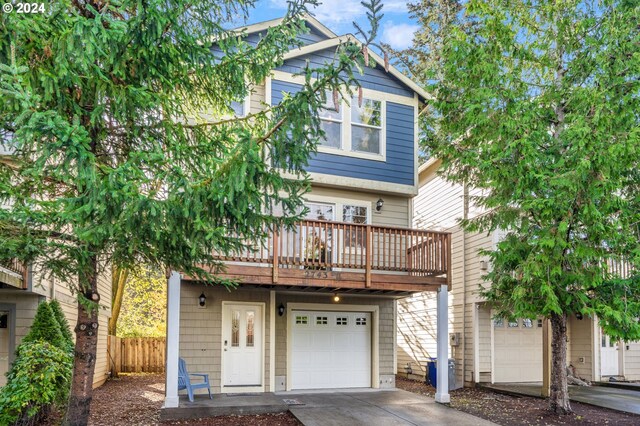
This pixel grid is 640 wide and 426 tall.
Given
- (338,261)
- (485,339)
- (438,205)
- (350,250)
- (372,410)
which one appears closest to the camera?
(372,410)

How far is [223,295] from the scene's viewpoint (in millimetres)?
10938

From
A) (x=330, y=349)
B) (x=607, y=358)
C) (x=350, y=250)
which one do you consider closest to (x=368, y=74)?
(x=350, y=250)

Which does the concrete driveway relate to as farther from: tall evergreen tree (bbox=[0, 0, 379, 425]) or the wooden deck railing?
tall evergreen tree (bbox=[0, 0, 379, 425])

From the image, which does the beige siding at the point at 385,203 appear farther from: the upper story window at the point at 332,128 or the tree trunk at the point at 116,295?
the tree trunk at the point at 116,295

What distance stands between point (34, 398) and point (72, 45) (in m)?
5.04

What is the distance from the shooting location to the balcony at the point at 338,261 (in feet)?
31.2

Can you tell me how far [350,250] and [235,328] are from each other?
3.20 metres

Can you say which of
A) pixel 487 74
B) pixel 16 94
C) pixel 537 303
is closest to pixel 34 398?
pixel 16 94

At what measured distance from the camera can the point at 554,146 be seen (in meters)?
9.01

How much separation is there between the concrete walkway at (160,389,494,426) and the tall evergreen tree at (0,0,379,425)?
3333 millimetres

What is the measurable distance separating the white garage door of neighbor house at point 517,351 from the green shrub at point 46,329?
10.5 metres

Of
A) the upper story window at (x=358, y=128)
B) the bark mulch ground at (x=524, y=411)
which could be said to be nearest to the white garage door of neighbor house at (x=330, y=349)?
the bark mulch ground at (x=524, y=411)

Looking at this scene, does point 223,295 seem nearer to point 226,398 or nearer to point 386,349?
point 226,398

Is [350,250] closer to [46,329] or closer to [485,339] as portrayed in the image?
[46,329]
